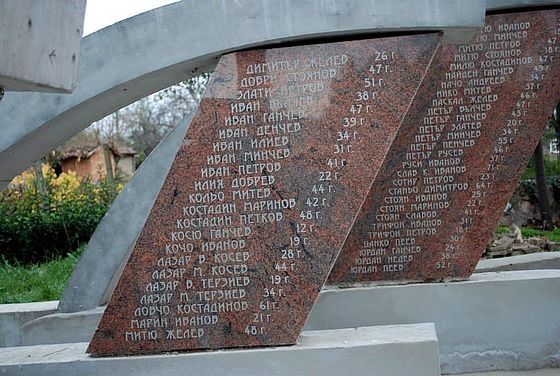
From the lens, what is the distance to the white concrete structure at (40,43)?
12.8 ft

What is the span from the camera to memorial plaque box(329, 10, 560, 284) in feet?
27.9

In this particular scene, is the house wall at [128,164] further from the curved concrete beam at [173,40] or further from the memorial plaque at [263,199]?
the memorial plaque at [263,199]

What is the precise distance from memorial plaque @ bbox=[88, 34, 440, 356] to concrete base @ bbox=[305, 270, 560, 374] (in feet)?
7.85

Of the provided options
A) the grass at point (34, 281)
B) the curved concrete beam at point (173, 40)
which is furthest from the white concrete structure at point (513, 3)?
the grass at point (34, 281)

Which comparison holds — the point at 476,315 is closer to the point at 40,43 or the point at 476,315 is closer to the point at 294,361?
the point at 294,361

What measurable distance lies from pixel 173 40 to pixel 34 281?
854 cm

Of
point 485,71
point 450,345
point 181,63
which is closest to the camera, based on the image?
point 181,63

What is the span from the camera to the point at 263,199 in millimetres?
5961

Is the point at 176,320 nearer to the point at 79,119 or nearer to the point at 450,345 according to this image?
the point at 79,119

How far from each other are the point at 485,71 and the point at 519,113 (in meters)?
0.50

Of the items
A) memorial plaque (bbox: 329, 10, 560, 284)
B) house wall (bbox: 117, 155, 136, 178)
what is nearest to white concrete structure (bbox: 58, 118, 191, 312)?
memorial plaque (bbox: 329, 10, 560, 284)

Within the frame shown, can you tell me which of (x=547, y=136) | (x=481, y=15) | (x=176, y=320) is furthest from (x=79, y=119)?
(x=547, y=136)

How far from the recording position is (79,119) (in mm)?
7098

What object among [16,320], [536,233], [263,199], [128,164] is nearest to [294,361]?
[263,199]
